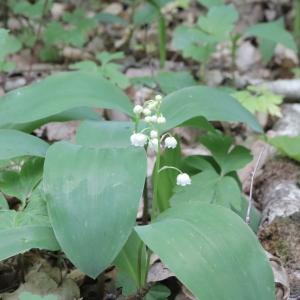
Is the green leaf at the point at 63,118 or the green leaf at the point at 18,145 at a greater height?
the green leaf at the point at 18,145

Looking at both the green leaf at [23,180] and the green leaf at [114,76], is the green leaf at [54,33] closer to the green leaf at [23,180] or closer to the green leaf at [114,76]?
the green leaf at [114,76]

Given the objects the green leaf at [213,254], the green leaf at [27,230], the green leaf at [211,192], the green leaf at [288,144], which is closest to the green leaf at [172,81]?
the green leaf at [288,144]

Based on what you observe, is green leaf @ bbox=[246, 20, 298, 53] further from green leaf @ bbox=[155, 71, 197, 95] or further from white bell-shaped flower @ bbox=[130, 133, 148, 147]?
white bell-shaped flower @ bbox=[130, 133, 148, 147]

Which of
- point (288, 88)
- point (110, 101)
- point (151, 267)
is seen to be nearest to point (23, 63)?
point (288, 88)

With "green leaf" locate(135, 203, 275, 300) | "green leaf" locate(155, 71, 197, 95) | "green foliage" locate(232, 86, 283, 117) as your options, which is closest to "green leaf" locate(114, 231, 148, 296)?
"green leaf" locate(135, 203, 275, 300)

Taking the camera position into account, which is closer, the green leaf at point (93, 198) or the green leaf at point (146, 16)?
the green leaf at point (93, 198)

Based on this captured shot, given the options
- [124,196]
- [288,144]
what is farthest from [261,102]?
[124,196]

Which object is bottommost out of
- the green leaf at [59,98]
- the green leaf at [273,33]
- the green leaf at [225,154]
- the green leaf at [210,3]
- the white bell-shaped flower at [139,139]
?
the green leaf at [273,33]
